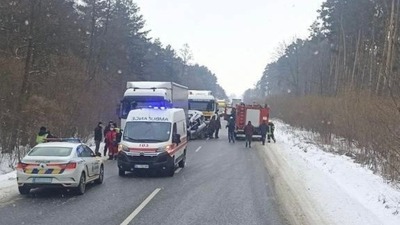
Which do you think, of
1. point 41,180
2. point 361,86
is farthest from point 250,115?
point 41,180

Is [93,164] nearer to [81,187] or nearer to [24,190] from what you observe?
[81,187]

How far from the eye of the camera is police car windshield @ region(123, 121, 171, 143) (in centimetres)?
1817

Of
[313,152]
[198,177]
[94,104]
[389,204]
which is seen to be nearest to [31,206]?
[198,177]

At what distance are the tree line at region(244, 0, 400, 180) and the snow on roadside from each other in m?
0.79

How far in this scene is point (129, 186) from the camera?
51.1ft

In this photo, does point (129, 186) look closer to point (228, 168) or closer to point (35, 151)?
point (35, 151)

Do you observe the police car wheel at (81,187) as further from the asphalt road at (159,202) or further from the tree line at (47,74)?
the tree line at (47,74)

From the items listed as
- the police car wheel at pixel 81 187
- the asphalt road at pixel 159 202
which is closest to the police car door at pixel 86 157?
the police car wheel at pixel 81 187

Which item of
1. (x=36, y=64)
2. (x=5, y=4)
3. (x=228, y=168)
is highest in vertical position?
(x=5, y=4)

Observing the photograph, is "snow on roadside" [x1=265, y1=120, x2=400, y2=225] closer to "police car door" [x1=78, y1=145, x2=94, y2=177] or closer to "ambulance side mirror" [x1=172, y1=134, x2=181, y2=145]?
"ambulance side mirror" [x1=172, y1=134, x2=181, y2=145]

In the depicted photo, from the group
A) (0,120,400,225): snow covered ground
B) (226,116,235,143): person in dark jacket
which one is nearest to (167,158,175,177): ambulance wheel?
(0,120,400,225): snow covered ground

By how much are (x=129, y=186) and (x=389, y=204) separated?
23.8ft

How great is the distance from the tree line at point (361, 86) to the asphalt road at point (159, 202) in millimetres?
4411

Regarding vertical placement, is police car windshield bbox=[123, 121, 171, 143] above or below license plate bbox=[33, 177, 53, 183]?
above
